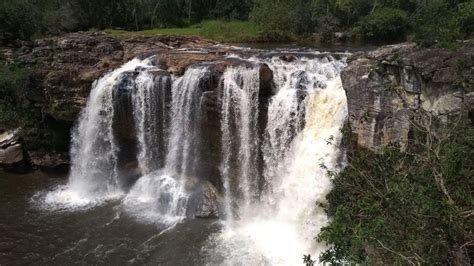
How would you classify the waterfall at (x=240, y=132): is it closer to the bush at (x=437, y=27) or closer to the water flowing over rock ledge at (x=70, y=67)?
the water flowing over rock ledge at (x=70, y=67)

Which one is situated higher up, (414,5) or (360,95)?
(414,5)

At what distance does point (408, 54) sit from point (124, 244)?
1108cm

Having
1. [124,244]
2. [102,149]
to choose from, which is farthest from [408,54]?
[102,149]

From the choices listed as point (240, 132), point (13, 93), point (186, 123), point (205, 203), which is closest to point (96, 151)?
point (186, 123)

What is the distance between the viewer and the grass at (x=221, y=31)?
3538 centimetres

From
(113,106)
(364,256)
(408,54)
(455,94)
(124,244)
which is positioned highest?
(408,54)

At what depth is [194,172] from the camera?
17000mm

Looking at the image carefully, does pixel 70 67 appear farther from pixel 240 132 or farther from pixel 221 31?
pixel 221 31

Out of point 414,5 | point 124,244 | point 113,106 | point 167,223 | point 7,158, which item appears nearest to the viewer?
point 124,244

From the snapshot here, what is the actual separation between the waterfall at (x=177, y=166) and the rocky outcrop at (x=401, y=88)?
6155 millimetres

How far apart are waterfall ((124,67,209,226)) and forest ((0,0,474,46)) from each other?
1500 cm

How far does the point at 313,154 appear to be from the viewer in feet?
47.5

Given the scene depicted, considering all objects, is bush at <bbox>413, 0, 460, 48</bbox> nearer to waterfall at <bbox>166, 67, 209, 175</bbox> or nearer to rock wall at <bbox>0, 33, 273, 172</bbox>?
rock wall at <bbox>0, 33, 273, 172</bbox>

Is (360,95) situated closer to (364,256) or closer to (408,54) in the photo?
(408,54)
